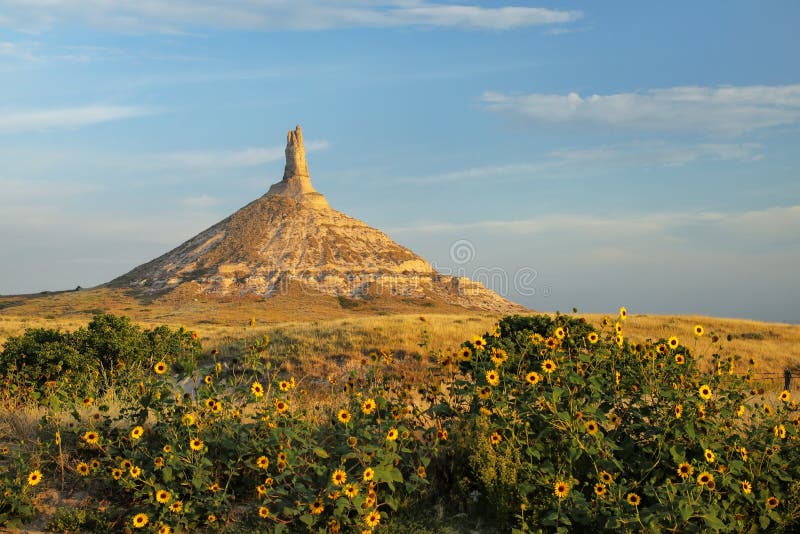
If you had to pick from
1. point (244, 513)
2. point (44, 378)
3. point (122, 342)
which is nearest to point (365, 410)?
point (244, 513)

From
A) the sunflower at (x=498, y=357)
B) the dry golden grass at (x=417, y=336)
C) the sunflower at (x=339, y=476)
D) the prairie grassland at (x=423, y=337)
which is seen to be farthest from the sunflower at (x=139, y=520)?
the dry golden grass at (x=417, y=336)

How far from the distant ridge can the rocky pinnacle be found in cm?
25

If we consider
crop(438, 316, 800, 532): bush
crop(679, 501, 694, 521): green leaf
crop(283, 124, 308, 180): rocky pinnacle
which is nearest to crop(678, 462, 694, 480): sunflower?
crop(438, 316, 800, 532): bush

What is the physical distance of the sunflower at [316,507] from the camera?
17.9 ft

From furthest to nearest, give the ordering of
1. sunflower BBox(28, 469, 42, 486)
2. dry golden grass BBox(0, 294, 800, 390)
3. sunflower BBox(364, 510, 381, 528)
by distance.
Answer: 1. dry golden grass BBox(0, 294, 800, 390)
2. sunflower BBox(28, 469, 42, 486)
3. sunflower BBox(364, 510, 381, 528)

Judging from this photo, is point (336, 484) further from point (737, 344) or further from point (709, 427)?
point (737, 344)

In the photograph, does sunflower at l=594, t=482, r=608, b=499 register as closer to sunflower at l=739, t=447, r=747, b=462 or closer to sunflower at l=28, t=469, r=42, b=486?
sunflower at l=739, t=447, r=747, b=462

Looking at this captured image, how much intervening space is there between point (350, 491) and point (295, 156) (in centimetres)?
15690

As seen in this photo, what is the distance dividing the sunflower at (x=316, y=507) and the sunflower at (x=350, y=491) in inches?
10.1

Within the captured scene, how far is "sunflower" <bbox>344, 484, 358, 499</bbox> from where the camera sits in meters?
5.41

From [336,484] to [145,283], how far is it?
12797 centimetres

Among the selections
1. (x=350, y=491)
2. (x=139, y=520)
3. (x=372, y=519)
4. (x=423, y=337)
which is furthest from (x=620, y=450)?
(x=423, y=337)

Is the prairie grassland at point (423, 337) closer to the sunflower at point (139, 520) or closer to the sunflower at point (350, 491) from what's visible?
the sunflower at point (139, 520)

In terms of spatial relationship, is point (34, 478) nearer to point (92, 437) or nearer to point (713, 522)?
point (92, 437)
